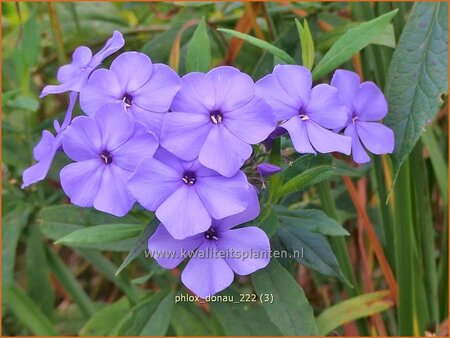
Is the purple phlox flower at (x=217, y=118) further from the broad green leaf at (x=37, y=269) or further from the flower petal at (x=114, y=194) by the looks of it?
the broad green leaf at (x=37, y=269)

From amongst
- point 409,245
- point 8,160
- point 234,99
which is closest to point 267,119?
point 234,99

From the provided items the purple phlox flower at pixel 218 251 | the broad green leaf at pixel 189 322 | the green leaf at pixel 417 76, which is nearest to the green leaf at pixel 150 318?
the broad green leaf at pixel 189 322

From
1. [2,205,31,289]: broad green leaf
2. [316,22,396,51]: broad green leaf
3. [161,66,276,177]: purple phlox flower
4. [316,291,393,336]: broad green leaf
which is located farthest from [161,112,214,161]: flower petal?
[2,205,31,289]: broad green leaf

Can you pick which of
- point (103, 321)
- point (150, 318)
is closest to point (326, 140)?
point (150, 318)

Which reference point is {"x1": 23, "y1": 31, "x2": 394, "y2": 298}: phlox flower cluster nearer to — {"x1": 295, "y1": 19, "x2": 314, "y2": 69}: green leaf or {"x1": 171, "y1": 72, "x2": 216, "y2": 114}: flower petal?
{"x1": 171, "y1": 72, "x2": 216, "y2": 114}: flower petal

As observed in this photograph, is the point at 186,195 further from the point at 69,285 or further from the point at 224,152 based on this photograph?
the point at 69,285

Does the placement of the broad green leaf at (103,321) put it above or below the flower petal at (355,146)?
below

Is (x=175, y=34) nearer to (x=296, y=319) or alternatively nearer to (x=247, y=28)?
(x=247, y=28)

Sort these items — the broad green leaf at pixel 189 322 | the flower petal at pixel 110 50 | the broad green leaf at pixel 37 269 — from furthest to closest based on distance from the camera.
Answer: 1. the broad green leaf at pixel 37 269
2. the broad green leaf at pixel 189 322
3. the flower petal at pixel 110 50
